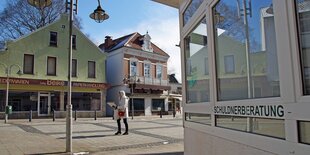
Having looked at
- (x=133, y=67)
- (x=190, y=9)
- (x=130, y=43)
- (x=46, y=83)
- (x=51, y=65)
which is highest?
(x=130, y=43)

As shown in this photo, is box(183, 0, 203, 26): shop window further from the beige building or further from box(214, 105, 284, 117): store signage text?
the beige building

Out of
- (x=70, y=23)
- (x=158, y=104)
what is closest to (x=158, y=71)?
(x=158, y=104)

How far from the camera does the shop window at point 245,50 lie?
2.21 metres

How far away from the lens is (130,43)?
32.0 m

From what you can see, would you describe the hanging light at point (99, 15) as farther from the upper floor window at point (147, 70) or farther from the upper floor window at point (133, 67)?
the upper floor window at point (147, 70)

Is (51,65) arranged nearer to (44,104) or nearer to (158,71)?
(44,104)

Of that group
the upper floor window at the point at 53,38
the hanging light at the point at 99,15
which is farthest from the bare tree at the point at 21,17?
the hanging light at the point at 99,15

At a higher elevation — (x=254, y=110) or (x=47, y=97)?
(x=47, y=97)

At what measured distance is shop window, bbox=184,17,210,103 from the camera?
3861 millimetres

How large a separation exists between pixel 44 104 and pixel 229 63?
957 inches

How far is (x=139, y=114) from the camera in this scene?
31.0m

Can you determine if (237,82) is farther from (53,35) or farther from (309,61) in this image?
(53,35)

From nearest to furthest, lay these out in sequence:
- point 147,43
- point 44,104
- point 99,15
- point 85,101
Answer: point 99,15, point 44,104, point 85,101, point 147,43

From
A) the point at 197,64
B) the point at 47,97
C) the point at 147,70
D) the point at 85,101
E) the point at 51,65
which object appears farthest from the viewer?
the point at 147,70
